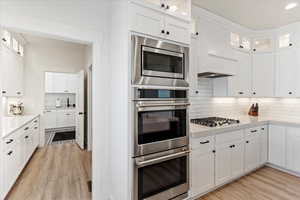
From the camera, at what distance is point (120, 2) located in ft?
5.71

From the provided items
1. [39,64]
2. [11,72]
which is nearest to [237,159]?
[11,72]

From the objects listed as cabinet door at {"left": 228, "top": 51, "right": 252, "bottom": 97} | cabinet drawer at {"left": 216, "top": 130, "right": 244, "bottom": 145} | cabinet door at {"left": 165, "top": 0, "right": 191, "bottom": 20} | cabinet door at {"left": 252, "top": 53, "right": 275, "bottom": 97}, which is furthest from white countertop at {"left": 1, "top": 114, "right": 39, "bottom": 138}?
cabinet door at {"left": 252, "top": 53, "right": 275, "bottom": 97}

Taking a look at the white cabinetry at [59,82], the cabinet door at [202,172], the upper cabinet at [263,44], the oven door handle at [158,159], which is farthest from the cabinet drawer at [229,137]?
the white cabinetry at [59,82]

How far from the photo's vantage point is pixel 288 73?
3.12 metres

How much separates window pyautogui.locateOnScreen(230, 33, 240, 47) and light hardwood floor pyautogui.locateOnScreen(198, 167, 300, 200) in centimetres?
245

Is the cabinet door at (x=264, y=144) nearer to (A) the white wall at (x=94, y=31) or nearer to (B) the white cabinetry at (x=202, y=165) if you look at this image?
(B) the white cabinetry at (x=202, y=165)

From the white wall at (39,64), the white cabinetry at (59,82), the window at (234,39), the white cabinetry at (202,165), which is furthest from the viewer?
the white cabinetry at (59,82)

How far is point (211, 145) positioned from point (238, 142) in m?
0.70

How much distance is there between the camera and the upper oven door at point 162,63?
1.65 metres

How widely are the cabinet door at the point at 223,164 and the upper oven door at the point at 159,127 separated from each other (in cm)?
73

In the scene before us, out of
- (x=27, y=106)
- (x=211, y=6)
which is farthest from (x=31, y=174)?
(x=211, y=6)

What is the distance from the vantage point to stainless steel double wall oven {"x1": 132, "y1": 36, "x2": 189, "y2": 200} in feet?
5.25

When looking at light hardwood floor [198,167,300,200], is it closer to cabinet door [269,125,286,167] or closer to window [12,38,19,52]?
cabinet door [269,125,286,167]

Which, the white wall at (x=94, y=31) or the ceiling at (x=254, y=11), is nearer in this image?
the white wall at (x=94, y=31)
